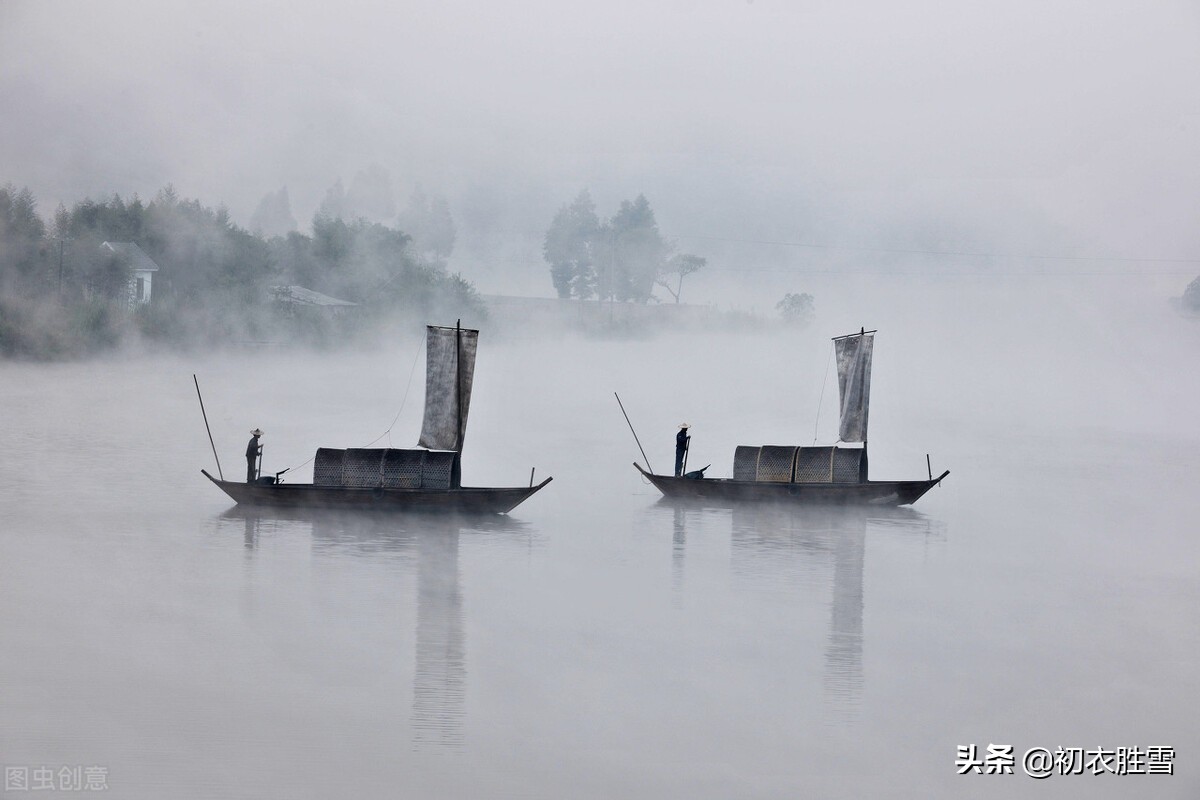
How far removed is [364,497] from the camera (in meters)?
28.5

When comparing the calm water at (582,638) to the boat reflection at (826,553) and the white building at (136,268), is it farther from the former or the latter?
the white building at (136,268)

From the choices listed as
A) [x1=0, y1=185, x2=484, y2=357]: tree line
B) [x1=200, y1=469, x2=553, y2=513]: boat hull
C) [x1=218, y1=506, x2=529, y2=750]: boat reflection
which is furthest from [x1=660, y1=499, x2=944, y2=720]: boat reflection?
[x1=0, y1=185, x2=484, y2=357]: tree line

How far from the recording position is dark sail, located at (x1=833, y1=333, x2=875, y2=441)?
3338 cm

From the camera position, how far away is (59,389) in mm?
65625

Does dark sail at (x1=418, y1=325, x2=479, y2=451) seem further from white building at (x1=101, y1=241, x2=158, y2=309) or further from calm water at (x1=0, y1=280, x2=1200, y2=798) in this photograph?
white building at (x1=101, y1=241, x2=158, y2=309)

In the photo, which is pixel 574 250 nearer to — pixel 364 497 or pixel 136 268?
pixel 136 268

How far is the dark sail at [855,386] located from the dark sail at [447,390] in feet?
35.1

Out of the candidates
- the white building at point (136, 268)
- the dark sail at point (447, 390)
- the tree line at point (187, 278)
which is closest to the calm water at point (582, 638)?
the dark sail at point (447, 390)

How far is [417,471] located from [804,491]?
34.4ft

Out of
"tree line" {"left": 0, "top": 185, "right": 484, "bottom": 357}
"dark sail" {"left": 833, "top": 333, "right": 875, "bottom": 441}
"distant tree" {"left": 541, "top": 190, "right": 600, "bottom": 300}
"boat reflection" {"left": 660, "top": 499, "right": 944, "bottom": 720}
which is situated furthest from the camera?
"distant tree" {"left": 541, "top": 190, "right": 600, "bottom": 300}

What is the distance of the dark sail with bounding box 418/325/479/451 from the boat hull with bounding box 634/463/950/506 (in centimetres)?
582

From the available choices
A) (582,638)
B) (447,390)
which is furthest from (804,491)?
(582,638)

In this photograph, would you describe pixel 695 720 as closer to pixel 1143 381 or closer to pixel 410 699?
pixel 410 699

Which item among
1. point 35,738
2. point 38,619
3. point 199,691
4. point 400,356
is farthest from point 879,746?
point 400,356
